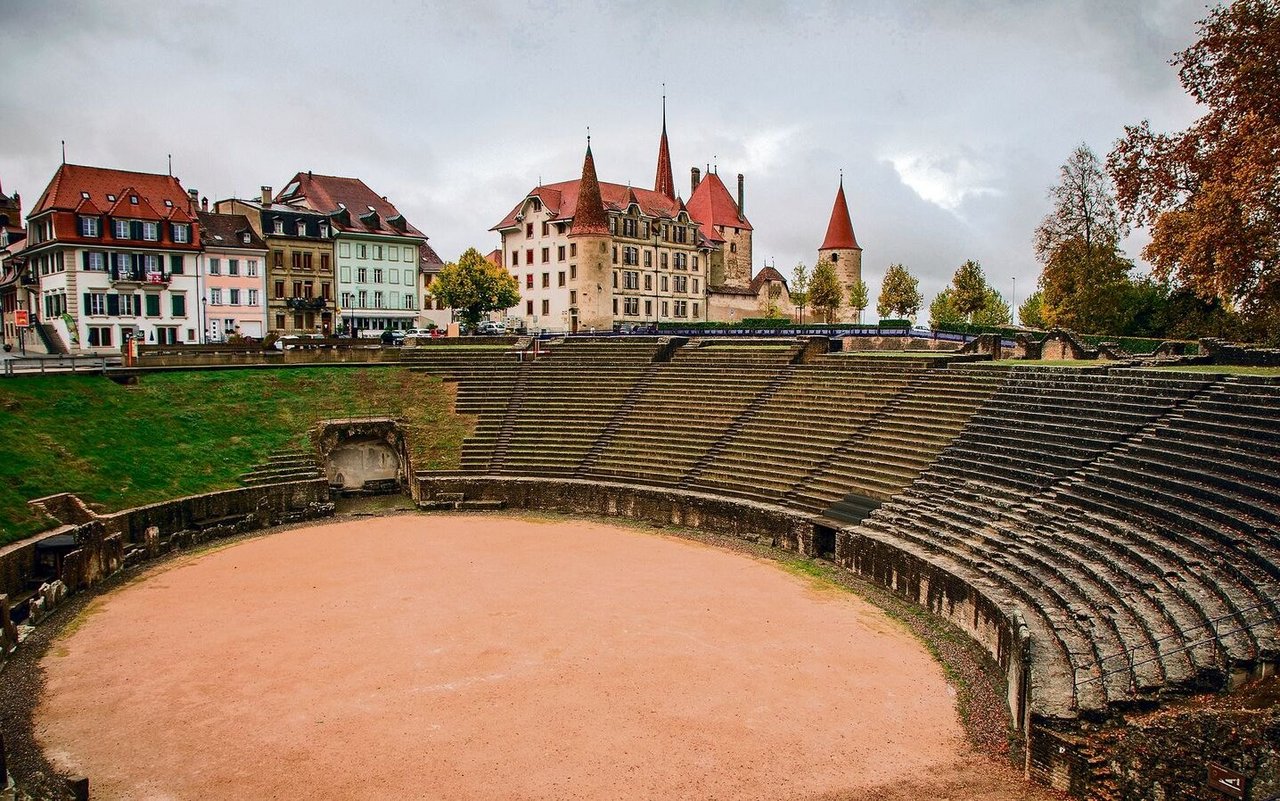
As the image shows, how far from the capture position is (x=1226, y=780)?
336 inches

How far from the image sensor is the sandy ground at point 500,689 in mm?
11508

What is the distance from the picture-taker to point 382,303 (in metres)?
60.8

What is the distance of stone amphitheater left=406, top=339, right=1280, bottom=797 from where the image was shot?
12211 millimetres

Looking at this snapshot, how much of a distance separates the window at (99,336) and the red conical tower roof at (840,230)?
56650 mm

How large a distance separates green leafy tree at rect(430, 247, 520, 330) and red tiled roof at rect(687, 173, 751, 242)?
23.7 meters

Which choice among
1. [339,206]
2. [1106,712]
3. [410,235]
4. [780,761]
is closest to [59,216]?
[339,206]

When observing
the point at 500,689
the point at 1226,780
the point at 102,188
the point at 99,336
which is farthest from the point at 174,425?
the point at 1226,780

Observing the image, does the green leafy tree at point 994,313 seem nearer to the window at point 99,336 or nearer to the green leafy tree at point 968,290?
the green leafy tree at point 968,290

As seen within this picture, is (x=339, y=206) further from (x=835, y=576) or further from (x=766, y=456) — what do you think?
(x=835, y=576)

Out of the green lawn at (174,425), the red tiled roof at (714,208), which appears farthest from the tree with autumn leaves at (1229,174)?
the red tiled roof at (714,208)

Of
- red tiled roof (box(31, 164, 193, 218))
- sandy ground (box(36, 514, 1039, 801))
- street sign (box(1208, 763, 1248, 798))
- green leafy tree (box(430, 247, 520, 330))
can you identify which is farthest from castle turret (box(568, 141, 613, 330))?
street sign (box(1208, 763, 1248, 798))

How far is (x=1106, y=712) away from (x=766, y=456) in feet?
57.5

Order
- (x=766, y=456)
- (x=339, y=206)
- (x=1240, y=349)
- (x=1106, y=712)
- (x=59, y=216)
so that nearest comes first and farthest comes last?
1. (x=1106, y=712)
2. (x=1240, y=349)
3. (x=766, y=456)
4. (x=59, y=216)
5. (x=339, y=206)

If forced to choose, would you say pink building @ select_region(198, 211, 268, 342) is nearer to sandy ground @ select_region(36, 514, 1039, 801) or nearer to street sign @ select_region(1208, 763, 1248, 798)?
sandy ground @ select_region(36, 514, 1039, 801)
